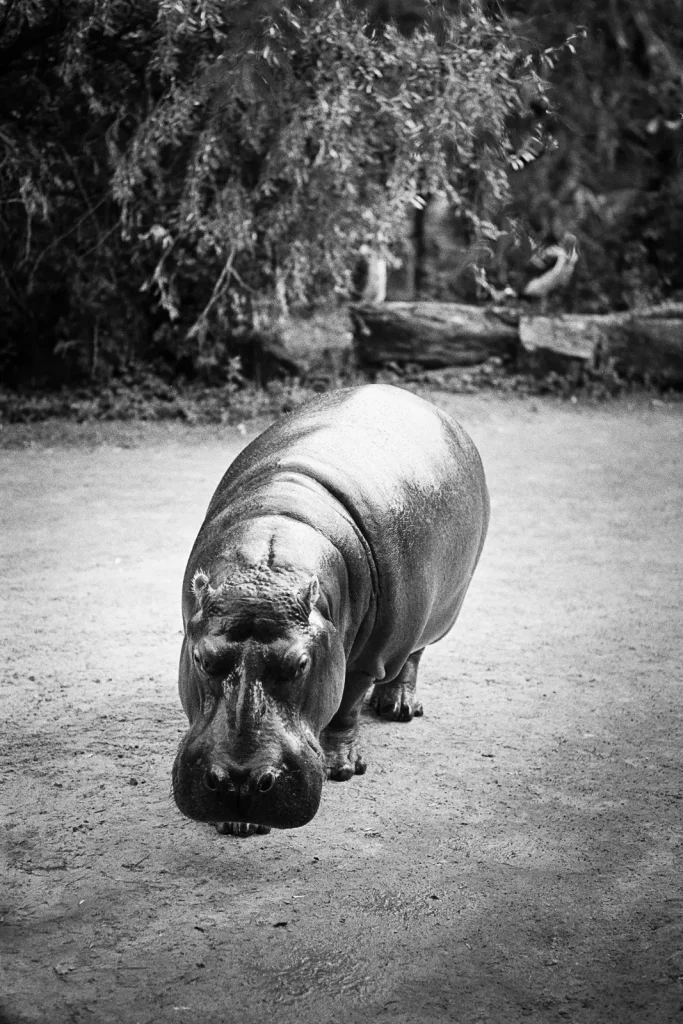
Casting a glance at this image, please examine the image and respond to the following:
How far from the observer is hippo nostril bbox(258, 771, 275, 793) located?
250cm

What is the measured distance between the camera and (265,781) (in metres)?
2.51

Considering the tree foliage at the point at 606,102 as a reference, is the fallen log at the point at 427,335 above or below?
below

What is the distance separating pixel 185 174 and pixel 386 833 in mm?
7642

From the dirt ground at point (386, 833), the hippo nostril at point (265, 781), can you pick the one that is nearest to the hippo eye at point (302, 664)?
the hippo nostril at point (265, 781)

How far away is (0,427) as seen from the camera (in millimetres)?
9547

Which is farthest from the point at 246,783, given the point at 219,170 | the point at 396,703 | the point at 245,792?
the point at 219,170

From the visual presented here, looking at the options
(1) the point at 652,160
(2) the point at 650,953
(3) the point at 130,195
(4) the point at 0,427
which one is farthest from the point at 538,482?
(1) the point at 652,160

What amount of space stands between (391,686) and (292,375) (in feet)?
22.6

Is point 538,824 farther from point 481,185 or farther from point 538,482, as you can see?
point 538,482

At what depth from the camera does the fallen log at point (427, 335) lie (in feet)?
37.1

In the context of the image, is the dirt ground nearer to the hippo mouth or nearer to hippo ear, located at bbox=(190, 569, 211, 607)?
the hippo mouth

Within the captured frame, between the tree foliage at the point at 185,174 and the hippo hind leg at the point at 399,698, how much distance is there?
9.87 feet

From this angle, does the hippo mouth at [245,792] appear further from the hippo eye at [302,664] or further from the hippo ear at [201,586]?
the hippo ear at [201,586]

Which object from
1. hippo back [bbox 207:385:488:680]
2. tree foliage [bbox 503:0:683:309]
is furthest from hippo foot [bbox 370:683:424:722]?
tree foliage [bbox 503:0:683:309]
